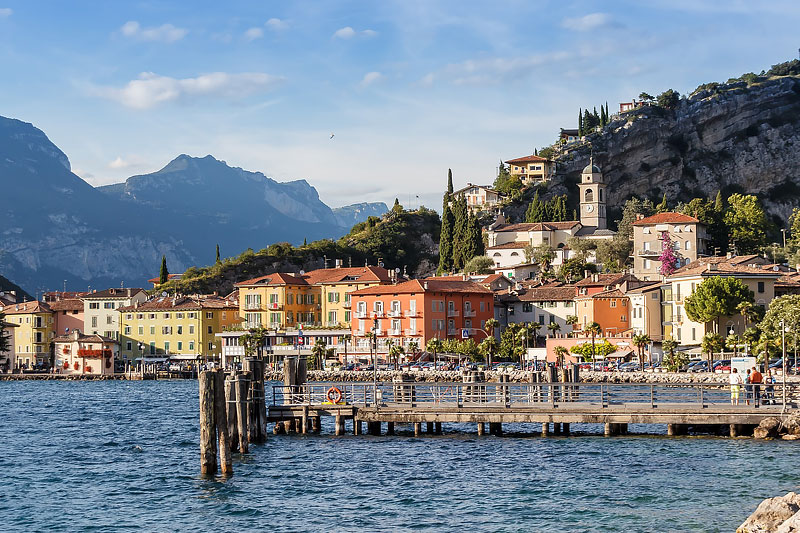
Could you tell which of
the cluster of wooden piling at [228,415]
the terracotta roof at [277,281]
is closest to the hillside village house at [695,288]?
the terracotta roof at [277,281]

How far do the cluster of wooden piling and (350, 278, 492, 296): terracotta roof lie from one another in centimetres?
7233

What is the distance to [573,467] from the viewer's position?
119ft

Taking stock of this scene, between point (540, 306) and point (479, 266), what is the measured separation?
2220cm

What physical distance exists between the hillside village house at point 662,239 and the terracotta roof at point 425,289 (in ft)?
79.8

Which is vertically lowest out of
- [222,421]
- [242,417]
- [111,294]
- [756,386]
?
[242,417]

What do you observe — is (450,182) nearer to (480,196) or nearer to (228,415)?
(480,196)

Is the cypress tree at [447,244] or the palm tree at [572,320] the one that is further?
the cypress tree at [447,244]

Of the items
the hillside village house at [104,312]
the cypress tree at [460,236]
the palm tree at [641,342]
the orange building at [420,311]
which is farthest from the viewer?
the cypress tree at [460,236]

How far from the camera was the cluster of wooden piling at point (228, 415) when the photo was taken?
3303cm

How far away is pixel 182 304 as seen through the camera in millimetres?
137250

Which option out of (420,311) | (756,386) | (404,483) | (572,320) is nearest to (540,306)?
(572,320)

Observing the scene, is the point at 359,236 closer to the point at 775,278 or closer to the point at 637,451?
the point at 775,278

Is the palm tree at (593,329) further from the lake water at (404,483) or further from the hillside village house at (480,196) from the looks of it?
the hillside village house at (480,196)

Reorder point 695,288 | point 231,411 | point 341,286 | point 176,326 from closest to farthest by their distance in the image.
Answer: point 231,411 → point 695,288 → point 341,286 → point 176,326
